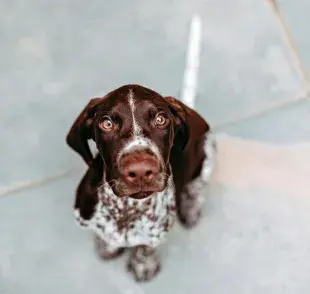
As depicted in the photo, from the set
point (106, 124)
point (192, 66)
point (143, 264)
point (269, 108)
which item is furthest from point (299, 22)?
point (106, 124)

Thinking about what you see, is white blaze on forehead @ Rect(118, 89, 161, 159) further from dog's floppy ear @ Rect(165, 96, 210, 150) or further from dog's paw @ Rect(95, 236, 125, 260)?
dog's paw @ Rect(95, 236, 125, 260)

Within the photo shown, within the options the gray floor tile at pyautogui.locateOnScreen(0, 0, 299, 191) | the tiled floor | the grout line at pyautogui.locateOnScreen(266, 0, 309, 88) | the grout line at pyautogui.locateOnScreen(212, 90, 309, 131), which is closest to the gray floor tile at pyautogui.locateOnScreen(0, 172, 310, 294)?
the tiled floor

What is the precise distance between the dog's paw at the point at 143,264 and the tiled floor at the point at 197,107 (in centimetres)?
5

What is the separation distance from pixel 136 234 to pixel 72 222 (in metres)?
0.62

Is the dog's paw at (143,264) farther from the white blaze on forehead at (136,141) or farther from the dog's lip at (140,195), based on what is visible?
the white blaze on forehead at (136,141)

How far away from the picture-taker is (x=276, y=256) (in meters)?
3.73

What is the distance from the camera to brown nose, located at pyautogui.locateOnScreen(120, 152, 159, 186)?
257 cm

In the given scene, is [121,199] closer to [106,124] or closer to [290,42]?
[106,124]

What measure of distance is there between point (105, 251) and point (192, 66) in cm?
112

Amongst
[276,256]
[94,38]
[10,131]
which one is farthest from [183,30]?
[276,256]

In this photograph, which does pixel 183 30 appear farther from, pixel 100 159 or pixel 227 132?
pixel 100 159

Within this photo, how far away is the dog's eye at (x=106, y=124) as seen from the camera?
2.73 metres

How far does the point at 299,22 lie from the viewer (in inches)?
171

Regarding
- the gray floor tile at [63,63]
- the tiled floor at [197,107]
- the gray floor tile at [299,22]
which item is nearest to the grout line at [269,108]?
the tiled floor at [197,107]
